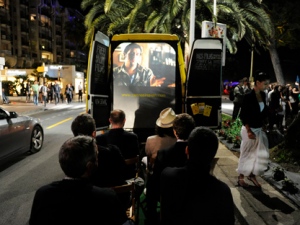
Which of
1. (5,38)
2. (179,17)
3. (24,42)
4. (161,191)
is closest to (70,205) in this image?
(161,191)

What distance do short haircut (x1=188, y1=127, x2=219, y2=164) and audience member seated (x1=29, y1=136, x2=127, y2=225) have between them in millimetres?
586

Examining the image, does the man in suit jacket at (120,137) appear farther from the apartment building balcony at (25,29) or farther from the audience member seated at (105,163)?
the apartment building balcony at (25,29)

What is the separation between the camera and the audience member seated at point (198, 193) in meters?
2.08

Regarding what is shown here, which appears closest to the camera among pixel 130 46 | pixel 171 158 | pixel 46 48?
pixel 171 158

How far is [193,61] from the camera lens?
701cm

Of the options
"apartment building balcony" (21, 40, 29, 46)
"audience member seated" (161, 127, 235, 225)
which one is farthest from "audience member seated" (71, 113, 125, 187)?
"apartment building balcony" (21, 40, 29, 46)

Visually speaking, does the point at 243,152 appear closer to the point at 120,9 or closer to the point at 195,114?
the point at 195,114

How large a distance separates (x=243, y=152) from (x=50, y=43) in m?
76.5

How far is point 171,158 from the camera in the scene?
3092 millimetres

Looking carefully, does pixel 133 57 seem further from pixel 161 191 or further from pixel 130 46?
pixel 161 191

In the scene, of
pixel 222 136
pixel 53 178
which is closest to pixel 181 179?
pixel 53 178

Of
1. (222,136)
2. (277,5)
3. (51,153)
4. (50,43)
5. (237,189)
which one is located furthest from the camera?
(50,43)

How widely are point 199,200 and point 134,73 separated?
6434mm

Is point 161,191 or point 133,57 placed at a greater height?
point 133,57
